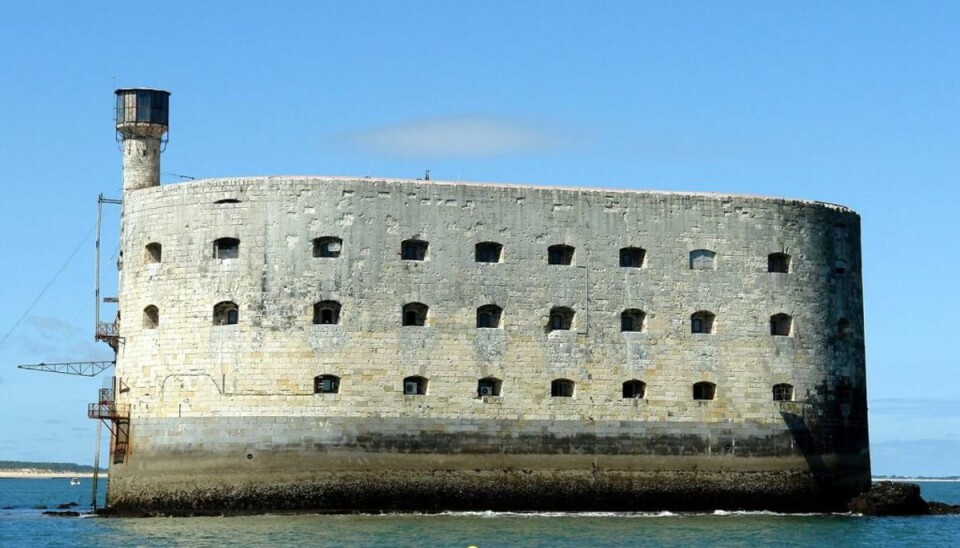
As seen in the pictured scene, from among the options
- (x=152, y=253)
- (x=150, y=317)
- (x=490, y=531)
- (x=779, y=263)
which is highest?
(x=779, y=263)

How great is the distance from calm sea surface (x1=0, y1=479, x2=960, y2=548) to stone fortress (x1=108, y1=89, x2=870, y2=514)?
3.54ft

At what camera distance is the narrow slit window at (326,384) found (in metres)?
43.4

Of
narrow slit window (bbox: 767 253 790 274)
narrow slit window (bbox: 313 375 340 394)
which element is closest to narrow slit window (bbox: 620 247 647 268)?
narrow slit window (bbox: 767 253 790 274)

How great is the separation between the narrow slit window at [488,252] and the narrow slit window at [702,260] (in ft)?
16.4

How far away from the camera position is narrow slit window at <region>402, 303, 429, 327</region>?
44.2 meters

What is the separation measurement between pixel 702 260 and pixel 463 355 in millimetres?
6764

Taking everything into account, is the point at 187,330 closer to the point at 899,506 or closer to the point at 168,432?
the point at 168,432

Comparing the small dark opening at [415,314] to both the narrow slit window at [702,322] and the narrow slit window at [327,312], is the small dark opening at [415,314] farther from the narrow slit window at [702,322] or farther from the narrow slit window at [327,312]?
the narrow slit window at [702,322]

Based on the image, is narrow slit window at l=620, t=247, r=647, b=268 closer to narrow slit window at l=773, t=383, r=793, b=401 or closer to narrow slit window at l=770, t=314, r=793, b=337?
narrow slit window at l=770, t=314, r=793, b=337

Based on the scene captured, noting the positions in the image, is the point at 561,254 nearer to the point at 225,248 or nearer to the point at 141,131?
the point at 225,248

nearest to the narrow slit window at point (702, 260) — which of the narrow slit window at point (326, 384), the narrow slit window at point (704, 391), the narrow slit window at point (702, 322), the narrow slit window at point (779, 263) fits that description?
the narrow slit window at point (702, 322)

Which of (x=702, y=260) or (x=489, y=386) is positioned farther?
(x=702, y=260)

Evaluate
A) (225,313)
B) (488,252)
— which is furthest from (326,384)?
(488,252)

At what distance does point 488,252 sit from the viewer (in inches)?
1774
